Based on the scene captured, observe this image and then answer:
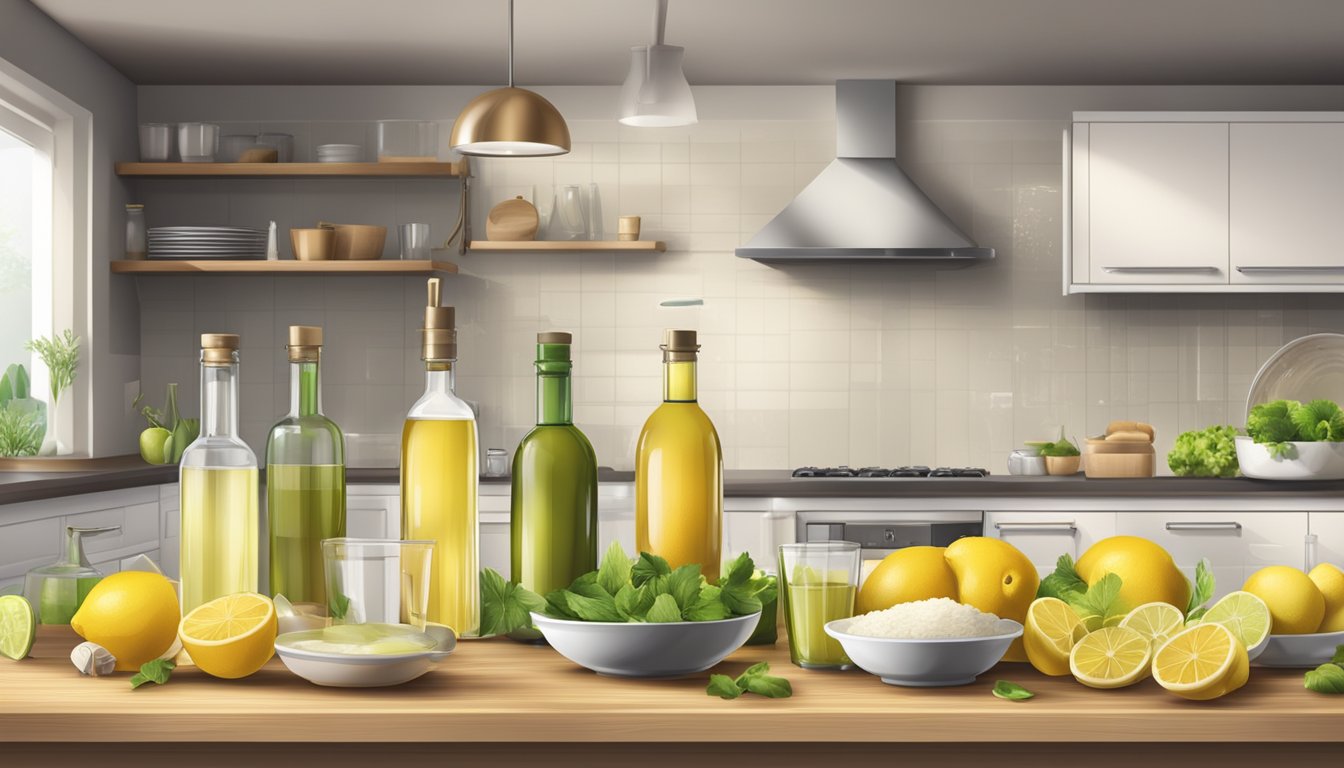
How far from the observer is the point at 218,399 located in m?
1.10

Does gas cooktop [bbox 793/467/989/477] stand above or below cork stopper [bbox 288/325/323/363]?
below

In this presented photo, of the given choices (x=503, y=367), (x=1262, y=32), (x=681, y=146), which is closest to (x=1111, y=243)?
(x=1262, y=32)

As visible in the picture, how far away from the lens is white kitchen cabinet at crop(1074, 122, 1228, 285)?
438 centimetres

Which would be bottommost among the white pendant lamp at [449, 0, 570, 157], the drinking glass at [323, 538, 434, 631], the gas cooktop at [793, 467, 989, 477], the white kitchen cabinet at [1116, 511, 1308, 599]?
the white kitchen cabinet at [1116, 511, 1308, 599]

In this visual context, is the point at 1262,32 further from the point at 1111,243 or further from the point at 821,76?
the point at 821,76

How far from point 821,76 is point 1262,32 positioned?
150 centimetres

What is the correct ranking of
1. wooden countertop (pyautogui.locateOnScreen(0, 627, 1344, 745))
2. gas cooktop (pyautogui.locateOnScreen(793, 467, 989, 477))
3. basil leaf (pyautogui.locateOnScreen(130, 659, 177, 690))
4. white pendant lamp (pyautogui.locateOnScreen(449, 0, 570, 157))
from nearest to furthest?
wooden countertop (pyautogui.locateOnScreen(0, 627, 1344, 745)), basil leaf (pyautogui.locateOnScreen(130, 659, 177, 690)), white pendant lamp (pyautogui.locateOnScreen(449, 0, 570, 157)), gas cooktop (pyautogui.locateOnScreen(793, 467, 989, 477))

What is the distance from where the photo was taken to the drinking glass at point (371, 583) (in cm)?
101

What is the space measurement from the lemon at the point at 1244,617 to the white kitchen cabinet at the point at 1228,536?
3.05m

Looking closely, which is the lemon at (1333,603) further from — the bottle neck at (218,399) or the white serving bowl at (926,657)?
the bottle neck at (218,399)

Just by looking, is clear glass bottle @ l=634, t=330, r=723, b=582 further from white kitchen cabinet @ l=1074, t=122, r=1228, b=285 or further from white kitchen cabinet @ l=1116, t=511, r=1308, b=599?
white kitchen cabinet @ l=1074, t=122, r=1228, b=285

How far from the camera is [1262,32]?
13.4ft

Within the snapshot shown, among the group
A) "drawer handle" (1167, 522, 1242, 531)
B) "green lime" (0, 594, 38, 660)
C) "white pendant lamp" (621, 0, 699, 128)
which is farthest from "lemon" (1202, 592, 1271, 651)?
"drawer handle" (1167, 522, 1242, 531)

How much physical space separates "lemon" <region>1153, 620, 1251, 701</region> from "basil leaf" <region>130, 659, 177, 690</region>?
79 cm
